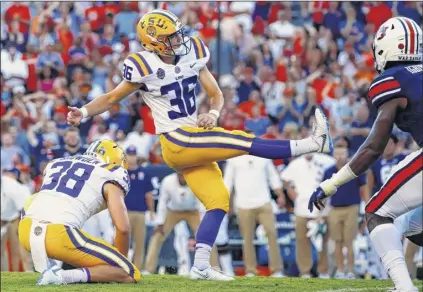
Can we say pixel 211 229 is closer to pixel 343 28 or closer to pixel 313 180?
pixel 313 180

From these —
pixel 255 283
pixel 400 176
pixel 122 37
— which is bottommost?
pixel 255 283

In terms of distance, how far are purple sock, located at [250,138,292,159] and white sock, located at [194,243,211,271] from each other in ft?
2.70

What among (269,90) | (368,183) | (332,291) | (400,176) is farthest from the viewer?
(269,90)

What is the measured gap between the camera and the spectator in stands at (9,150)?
14.6 m

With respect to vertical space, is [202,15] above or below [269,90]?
above

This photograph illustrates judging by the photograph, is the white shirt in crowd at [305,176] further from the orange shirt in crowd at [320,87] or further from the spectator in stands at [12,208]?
the spectator in stands at [12,208]

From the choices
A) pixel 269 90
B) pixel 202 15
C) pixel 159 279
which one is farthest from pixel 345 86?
pixel 159 279

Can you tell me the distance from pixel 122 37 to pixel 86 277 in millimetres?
9546

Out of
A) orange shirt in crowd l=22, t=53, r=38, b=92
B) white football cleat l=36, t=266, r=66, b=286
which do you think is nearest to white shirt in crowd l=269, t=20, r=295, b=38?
orange shirt in crowd l=22, t=53, r=38, b=92

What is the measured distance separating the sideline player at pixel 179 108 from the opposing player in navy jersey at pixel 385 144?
1.25m

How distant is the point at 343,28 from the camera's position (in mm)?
16562

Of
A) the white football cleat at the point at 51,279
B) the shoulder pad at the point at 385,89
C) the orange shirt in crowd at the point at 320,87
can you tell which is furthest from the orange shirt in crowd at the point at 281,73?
the shoulder pad at the point at 385,89

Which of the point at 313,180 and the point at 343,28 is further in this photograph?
the point at 343,28

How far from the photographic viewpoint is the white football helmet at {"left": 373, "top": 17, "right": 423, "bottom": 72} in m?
6.73
